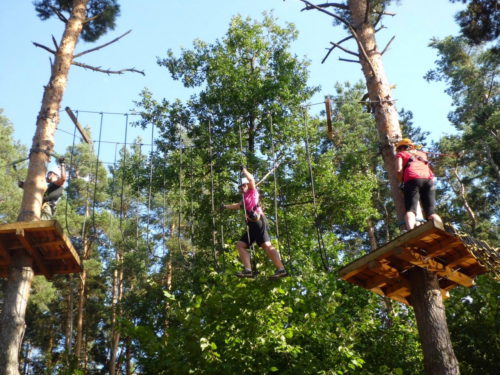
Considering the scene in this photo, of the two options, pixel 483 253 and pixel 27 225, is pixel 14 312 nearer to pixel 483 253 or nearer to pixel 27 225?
pixel 27 225

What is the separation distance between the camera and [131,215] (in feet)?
69.3

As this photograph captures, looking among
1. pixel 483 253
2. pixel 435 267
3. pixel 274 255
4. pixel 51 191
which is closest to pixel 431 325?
pixel 435 267

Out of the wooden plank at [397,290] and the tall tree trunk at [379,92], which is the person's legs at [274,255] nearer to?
the wooden plank at [397,290]

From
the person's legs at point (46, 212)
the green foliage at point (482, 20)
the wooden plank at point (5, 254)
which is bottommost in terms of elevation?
the wooden plank at point (5, 254)

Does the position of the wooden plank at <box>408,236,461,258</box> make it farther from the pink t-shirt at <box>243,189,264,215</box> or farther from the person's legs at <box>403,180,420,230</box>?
the pink t-shirt at <box>243,189,264,215</box>

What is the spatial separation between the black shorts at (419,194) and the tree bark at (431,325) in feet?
1.83

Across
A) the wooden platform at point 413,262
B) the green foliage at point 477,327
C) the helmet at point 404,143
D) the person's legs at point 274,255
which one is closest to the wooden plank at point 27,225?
the person's legs at point 274,255

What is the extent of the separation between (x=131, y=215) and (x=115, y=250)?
2.67 metres

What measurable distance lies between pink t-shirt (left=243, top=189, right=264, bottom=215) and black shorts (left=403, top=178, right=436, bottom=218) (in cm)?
152

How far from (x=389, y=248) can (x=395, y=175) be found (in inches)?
40.4

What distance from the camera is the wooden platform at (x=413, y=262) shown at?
4.46 m

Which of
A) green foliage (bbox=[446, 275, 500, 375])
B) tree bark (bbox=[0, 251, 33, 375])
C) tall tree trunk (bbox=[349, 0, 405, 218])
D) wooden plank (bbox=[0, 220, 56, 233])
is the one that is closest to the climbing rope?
tall tree trunk (bbox=[349, 0, 405, 218])

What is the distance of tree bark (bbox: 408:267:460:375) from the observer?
4.48 meters

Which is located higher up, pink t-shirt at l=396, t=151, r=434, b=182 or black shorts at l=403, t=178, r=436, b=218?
pink t-shirt at l=396, t=151, r=434, b=182
